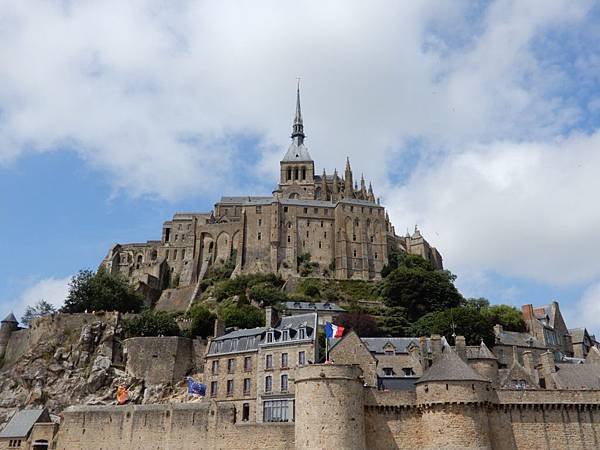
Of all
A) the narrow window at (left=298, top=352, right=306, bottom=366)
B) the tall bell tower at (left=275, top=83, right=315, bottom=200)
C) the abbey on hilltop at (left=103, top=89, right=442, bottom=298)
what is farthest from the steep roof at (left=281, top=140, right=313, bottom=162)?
the narrow window at (left=298, top=352, right=306, bottom=366)

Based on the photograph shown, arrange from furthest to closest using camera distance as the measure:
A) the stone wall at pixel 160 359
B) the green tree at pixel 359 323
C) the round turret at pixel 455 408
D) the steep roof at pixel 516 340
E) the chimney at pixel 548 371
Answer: the steep roof at pixel 516 340 < the green tree at pixel 359 323 < the stone wall at pixel 160 359 < the chimney at pixel 548 371 < the round turret at pixel 455 408

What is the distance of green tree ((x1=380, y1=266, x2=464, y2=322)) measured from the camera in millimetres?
66875

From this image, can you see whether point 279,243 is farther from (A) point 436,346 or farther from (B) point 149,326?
(A) point 436,346

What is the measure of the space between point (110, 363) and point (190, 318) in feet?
46.3

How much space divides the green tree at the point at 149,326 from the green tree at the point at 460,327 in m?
22.1

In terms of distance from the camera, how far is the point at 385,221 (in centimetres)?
9094

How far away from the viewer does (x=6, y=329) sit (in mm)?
60562

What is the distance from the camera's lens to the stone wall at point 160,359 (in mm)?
49812

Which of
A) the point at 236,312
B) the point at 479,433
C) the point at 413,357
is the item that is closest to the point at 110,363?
the point at 236,312

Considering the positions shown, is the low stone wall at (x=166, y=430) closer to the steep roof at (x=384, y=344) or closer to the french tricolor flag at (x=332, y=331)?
the french tricolor flag at (x=332, y=331)

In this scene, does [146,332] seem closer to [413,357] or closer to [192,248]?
[413,357]

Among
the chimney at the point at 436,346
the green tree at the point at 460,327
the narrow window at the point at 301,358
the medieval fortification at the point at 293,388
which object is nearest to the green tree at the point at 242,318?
the medieval fortification at the point at 293,388

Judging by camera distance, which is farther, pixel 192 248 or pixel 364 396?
pixel 192 248

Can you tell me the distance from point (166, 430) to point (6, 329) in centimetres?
3076
